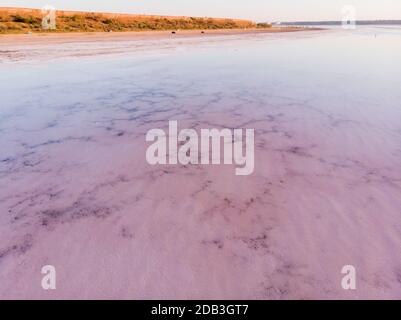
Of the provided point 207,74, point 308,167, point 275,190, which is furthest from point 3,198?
point 207,74

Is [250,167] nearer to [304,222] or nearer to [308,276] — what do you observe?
[304,222]

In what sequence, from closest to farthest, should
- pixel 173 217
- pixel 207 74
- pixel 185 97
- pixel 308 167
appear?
1. pixel 173 217
2. pixel 308 167
3. pixel 185 97
4. pixel 207 74

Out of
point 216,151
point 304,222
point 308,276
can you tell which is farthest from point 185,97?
point 308,276

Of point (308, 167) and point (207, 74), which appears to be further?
point (207, 74)

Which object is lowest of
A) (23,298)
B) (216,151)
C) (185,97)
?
(23,298)

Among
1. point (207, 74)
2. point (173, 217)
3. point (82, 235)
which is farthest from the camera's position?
point (207, 74)

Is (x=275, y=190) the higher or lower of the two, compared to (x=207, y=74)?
lower
